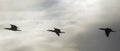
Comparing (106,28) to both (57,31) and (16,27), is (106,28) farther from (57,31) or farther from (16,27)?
(16,27)

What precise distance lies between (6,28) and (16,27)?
7.28 m

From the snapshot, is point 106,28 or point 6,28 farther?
point 6,28

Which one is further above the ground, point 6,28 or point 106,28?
point 6,28

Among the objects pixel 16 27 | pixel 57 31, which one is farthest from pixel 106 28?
pixel 16 27

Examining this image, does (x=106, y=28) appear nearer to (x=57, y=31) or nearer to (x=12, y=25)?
(x=57, y=31)

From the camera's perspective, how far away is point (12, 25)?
133m

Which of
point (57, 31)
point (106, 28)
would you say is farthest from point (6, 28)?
point (106, 28)

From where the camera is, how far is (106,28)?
127 m

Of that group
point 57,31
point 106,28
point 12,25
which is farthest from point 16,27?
point 106,28

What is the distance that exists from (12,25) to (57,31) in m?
22.9

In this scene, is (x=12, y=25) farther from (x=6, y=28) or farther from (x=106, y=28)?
(x=106, y=28)

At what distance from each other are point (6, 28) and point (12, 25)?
5653mm

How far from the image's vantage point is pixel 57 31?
13125 cm

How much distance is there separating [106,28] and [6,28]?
51.1m
